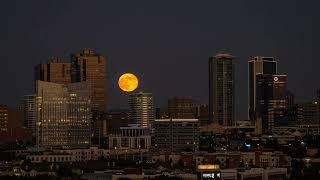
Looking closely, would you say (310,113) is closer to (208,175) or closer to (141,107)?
(141,107)

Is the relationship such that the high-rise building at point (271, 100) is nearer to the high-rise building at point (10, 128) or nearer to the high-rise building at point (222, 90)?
the high-rise building at point (222, 90)

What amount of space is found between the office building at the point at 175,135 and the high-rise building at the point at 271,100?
37.4 metres

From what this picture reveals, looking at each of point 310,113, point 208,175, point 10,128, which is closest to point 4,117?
point 10,128

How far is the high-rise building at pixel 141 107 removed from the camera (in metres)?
99.4

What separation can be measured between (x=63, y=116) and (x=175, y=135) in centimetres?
Result: 918

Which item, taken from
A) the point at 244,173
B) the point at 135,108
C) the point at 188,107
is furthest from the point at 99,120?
the point at 244,173

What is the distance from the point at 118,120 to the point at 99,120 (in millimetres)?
7425

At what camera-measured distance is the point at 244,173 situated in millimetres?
45281

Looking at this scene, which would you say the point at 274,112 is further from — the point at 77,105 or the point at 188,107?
the point at 77,105

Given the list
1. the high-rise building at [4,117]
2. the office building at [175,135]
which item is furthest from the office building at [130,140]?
the high-rise building at [4,117]

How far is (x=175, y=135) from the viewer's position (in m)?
77.0

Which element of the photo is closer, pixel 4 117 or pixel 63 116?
pixel 63 116

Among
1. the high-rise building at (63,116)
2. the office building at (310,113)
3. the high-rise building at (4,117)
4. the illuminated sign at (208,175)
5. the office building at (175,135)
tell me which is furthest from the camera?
the office building at (310,113)

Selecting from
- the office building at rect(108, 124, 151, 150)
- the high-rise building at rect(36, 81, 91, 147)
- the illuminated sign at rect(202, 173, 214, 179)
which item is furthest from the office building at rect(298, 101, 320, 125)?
the illuminated sign at rect(202, 173, 214, 179)
